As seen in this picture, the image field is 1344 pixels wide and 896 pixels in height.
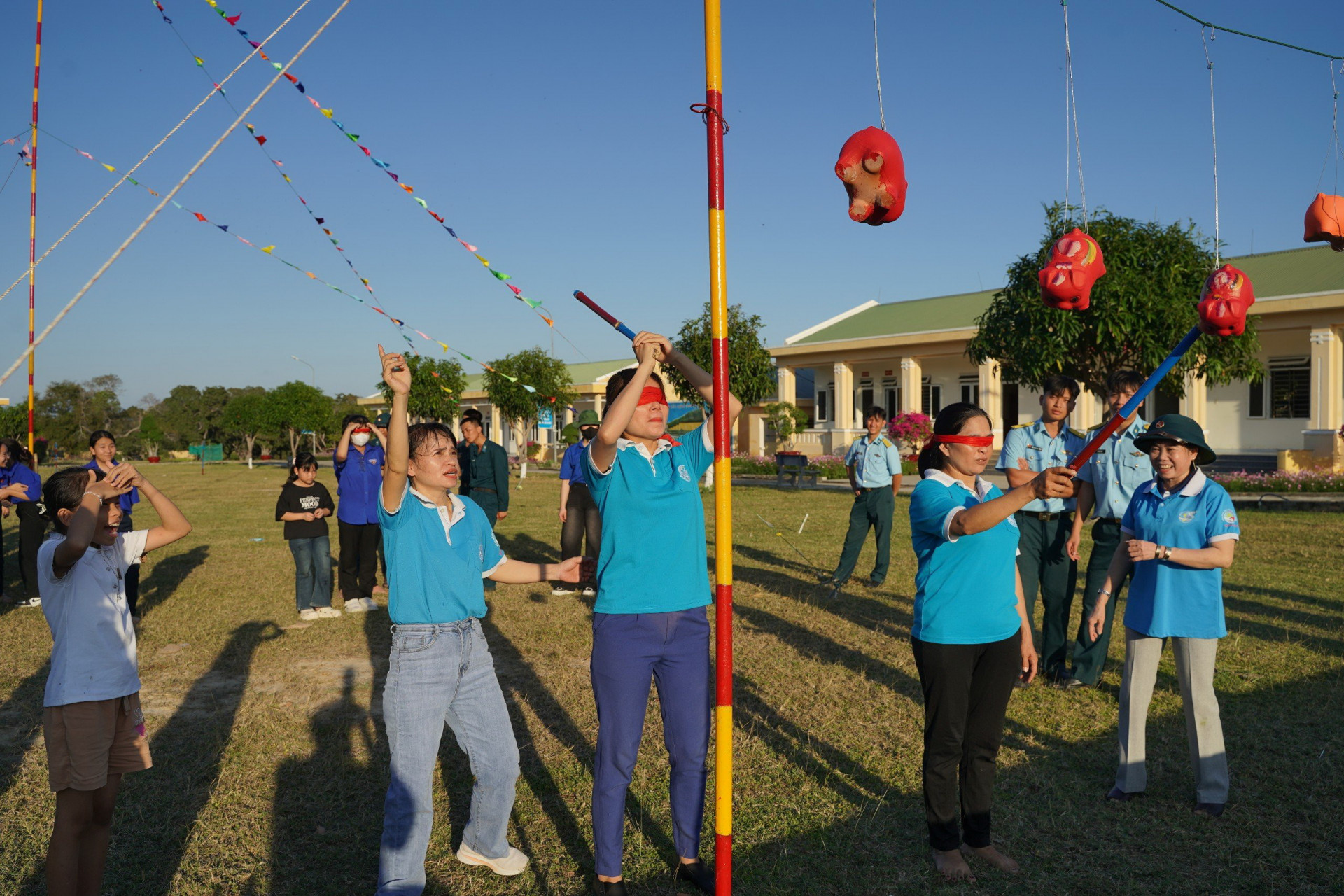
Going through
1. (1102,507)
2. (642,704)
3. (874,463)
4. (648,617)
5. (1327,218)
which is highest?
(1327,218)

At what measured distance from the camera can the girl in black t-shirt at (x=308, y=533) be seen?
817cm

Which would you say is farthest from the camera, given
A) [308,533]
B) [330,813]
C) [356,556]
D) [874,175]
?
[356,556]

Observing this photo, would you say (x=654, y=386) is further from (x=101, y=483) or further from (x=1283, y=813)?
(x=1283, y=813)

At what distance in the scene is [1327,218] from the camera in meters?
3.65

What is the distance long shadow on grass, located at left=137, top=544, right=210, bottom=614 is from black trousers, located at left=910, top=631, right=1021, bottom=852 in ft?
26.2

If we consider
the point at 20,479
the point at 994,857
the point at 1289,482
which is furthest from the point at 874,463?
the point at 1289,482

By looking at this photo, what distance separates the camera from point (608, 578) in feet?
10.7

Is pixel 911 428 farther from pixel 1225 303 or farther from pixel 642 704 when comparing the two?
pixel 642 704

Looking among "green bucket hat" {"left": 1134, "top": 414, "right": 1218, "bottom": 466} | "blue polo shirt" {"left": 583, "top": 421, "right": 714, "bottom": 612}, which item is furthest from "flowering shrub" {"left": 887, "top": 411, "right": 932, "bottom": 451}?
"blue polo shirt" {"left": 583, "top": 421, "right": 714, "bottom": 612}

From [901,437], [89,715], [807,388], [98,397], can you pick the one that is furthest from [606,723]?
[98,397]

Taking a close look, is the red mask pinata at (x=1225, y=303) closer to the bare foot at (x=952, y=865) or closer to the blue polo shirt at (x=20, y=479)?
the bare foot at (x=952, y=865)

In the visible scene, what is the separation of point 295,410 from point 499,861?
51715 millimetres

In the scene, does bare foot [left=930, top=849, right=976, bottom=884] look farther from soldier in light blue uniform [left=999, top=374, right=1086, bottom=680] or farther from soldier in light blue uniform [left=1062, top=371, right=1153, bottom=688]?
soldier in light blue uniform [left=999, top=374, right=1086, bottom=680]

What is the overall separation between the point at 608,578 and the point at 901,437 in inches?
983
